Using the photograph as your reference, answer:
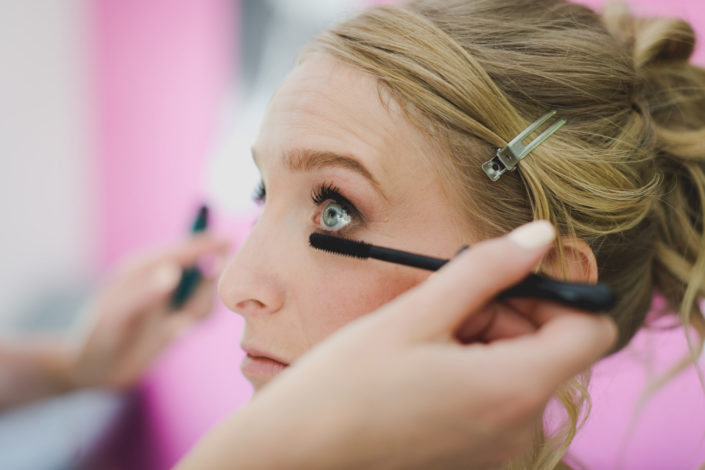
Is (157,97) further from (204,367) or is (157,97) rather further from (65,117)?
(204,367)

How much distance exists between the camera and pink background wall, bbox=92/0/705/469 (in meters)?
1.02

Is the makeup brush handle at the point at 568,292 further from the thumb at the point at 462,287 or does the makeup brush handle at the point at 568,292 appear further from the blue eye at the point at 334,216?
the blue eye at the point at 334,216

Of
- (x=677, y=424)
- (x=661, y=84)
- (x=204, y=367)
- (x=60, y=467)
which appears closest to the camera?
(x=661, y=84)

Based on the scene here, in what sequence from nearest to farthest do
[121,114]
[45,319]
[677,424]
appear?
1. [677,424]
2. [45,319]
3. [121,114]

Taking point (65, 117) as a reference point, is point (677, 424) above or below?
above

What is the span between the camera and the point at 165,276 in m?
1.16

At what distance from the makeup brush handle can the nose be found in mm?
282

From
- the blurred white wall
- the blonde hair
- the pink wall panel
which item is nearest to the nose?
the blonde hair

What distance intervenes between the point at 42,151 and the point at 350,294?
1972mm

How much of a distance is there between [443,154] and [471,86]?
0.08 m

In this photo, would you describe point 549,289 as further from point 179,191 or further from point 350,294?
point 179,191

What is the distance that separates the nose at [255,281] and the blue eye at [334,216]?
0.22ft

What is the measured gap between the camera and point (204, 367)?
1.64 meters

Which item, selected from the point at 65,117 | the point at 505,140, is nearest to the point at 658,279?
the point at 505,140
